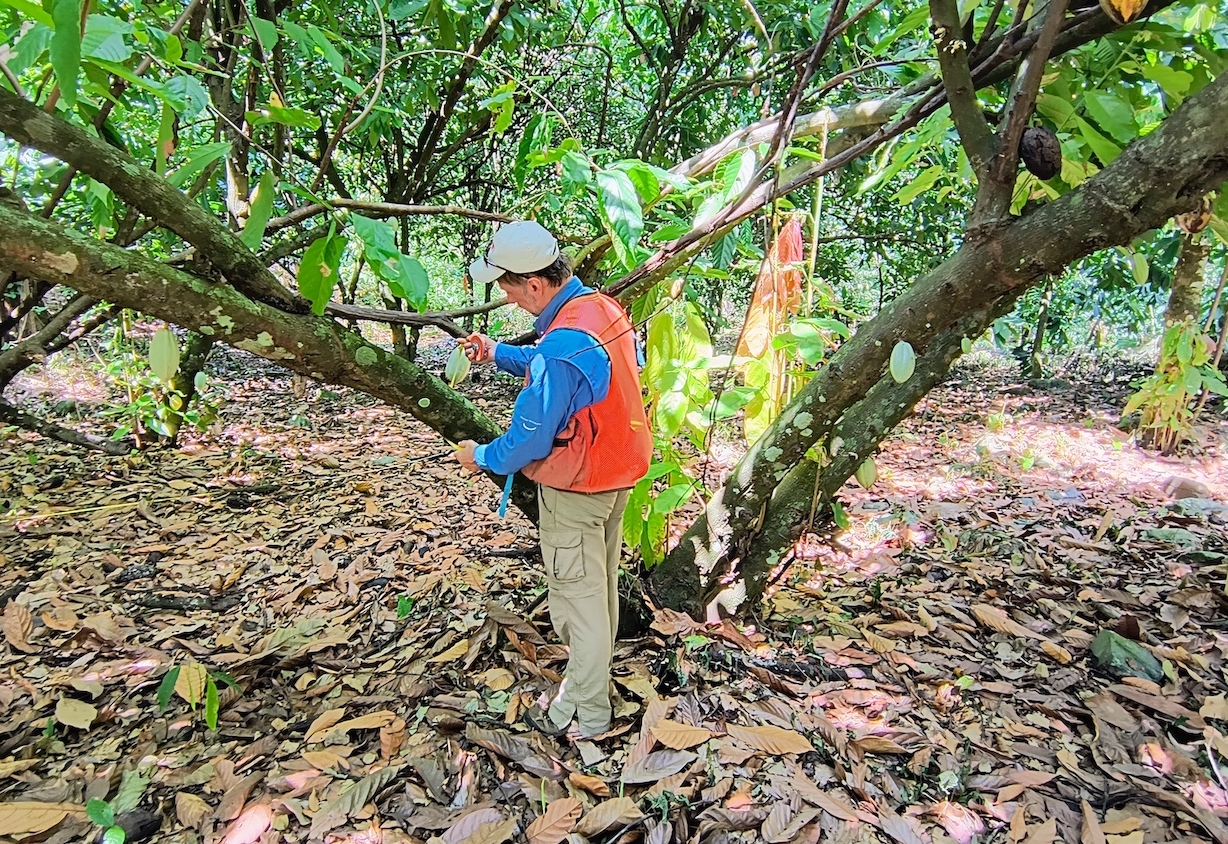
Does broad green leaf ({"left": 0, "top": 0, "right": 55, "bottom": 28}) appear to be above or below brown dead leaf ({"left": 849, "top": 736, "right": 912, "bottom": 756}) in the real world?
above

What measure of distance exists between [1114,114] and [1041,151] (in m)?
0.20

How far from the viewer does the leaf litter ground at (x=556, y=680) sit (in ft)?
4.52

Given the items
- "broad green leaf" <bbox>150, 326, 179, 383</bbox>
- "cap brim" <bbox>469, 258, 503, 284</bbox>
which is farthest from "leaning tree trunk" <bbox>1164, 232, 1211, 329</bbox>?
"broad green leaf" <bbox>150, 326, 179, 383</bbox>

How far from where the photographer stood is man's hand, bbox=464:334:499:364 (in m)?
1.71

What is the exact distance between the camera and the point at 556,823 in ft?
4.40

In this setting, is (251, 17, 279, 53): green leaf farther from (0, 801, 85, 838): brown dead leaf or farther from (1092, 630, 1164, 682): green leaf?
(1092, 630, 1164, 682): green leaf

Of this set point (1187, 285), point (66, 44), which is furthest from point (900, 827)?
point (1187, 285)

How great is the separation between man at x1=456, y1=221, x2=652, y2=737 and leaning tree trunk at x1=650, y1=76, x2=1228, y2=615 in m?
0.34

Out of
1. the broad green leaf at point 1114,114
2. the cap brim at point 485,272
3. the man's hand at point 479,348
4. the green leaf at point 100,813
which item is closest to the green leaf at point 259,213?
the cap brim at point 485,272

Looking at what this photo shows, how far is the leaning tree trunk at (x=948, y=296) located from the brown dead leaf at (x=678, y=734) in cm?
42

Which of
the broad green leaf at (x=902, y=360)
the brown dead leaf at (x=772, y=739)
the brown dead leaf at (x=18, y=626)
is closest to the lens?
the broad green leaf at (x=902, y=360)

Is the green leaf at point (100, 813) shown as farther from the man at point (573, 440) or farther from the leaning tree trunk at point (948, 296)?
the leaning tree trunk at point (948, 296)

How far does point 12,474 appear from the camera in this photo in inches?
125

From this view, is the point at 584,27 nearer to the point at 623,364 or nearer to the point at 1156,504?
the point at 623,364
